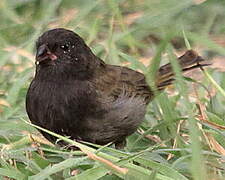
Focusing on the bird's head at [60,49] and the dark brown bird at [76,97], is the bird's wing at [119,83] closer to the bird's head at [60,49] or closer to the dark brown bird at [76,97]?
the dark brown bird at [76,97]

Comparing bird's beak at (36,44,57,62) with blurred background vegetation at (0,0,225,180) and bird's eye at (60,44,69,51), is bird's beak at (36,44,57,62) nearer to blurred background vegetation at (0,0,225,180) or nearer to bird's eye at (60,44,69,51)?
bird's eye at (60,44,69,51)

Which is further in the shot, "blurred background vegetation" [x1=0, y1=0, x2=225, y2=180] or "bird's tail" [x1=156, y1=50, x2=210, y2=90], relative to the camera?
"bird's tail" [x1=156, y1=50, x2=210, y2=90]

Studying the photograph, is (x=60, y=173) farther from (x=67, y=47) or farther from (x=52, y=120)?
(x=67, y=47)

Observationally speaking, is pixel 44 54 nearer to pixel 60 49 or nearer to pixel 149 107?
pixel 60 49

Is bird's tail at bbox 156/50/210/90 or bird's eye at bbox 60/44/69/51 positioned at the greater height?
bird's tail at bbox 156/50/210/90

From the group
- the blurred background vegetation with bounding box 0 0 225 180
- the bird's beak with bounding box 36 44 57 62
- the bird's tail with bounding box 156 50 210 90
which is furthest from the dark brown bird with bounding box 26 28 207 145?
the bird's tail with bounding box 156 50 210 90

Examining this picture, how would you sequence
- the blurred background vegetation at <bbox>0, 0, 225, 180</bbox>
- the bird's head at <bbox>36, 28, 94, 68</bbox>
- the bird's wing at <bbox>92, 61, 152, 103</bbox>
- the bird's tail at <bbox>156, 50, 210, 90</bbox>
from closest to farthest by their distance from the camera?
the blurred background vegetation at <bbox>0, 0, 225, 180</bbox>, the bird's head at <bbox>36, 28, 94, 68</bbox>, the bird's wing at <bbox>92, 61, 152, 103</bbox>, the bird's tail at <bbox>156, 50, 210, 90</bbox>

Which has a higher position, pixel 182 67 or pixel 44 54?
pixel 182 67

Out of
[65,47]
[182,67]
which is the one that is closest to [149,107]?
[182,67]
